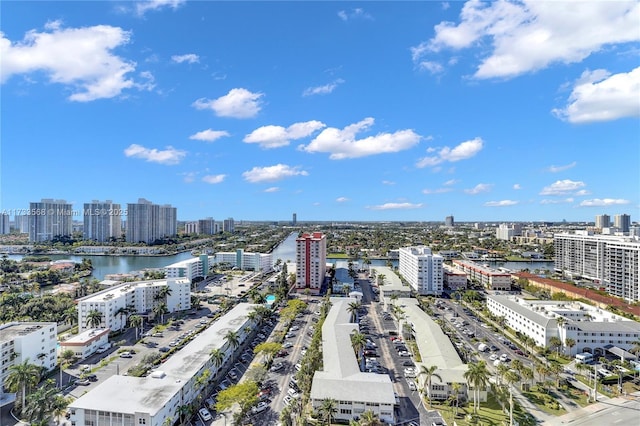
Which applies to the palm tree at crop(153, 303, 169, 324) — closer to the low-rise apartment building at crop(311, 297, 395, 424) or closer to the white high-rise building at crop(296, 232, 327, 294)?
the white high-rise building at crop(296, 232, 327, 294)

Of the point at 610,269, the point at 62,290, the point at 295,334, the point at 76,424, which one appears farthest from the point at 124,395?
the point at 610,269

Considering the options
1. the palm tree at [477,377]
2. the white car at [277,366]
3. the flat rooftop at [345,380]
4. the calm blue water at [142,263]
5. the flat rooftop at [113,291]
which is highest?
the flat rooftop at [113,291]

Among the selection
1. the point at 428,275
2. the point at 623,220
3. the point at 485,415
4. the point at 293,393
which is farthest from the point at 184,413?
the point at 623,220

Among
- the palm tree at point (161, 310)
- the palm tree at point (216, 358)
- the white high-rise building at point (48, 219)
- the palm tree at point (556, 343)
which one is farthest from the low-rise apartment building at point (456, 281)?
the white high-rise building at point (48, 219)

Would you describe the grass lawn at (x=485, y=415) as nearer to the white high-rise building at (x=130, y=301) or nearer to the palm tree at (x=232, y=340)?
the palm tree at (x=232, y=340)

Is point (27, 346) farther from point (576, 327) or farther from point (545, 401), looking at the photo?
point (576, 327)
